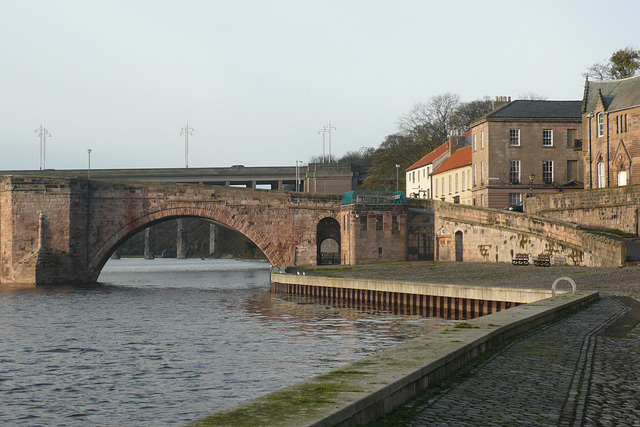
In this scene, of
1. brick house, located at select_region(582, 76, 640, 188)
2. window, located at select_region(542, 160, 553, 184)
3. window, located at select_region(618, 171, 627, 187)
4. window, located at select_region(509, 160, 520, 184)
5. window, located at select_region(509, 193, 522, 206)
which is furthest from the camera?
window, located at select_region(509, 193, 522, 206)

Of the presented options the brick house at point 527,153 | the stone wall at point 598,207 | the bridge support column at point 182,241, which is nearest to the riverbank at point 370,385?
the stone wall at point 598,207

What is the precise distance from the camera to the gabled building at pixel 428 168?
70.3m

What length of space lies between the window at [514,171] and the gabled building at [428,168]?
15863 mm

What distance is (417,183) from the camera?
3093 inches

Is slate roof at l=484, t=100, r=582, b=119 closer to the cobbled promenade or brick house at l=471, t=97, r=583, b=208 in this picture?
brick house at l=471, t=97, r=583, b=208

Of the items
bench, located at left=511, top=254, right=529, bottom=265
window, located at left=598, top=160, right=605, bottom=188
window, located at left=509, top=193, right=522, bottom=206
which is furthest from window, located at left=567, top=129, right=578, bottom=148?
bench, located at left=511, top=254, right=529, bottom=265

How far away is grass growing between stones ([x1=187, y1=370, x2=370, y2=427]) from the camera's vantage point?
625 cm

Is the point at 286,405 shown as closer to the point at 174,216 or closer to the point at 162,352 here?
the point at 162,352

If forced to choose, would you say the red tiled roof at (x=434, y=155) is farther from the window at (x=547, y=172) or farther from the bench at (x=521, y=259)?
the bench at (x=521, y=259)

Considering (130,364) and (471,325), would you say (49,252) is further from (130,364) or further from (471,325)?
(471,325)

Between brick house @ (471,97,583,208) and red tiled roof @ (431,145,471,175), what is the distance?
19.3ft

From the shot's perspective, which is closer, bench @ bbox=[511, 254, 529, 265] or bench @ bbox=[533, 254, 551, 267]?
bench @ bbox=[533, 254, 551, 267]

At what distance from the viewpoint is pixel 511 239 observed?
144ft

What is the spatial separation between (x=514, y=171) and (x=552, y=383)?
4705 cm
